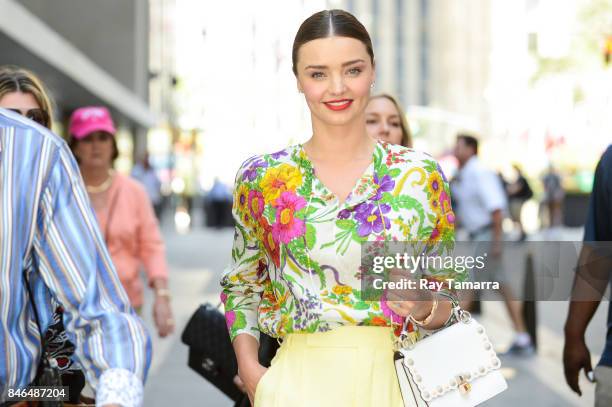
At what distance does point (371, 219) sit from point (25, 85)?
3.96 ft

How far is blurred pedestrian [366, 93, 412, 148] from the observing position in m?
5.37

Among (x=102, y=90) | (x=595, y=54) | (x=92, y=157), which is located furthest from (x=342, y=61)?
(x=595, y=54)

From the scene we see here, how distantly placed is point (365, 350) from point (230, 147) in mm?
88953

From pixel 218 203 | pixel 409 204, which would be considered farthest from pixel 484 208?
pixel 218 203

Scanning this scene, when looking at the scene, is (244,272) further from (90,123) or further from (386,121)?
(90,123)

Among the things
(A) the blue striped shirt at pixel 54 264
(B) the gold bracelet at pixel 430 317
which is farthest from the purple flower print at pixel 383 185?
(A) the blue striped shirt at pixel 54 264

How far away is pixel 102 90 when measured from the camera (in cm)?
2444

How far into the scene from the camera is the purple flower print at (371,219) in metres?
2.88

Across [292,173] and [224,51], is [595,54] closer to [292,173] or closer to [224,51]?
[292,173]

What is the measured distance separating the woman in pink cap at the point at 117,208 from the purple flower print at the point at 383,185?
2.99 meters

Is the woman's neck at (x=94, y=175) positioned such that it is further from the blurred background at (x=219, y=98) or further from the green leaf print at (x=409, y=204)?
the green leaf print at (x=409, y=204)

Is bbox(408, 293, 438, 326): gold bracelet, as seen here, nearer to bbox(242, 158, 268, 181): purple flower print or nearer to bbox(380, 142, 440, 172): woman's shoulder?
bbox(380, 142, 440, 172): woman's shoulder

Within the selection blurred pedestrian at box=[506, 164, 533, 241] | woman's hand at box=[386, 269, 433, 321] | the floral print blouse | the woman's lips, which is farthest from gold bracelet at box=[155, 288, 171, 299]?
blurred pedestrian at box=[506, 164, 533, 241]

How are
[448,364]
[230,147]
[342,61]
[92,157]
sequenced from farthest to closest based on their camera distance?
[230,147] < [92,157] < [342,61] < [448,364]
